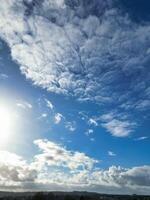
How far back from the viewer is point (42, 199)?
116938mm
